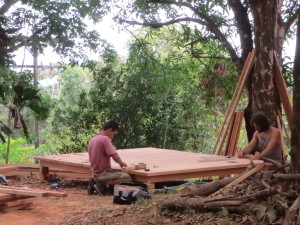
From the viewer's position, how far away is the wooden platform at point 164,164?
8.18 meters

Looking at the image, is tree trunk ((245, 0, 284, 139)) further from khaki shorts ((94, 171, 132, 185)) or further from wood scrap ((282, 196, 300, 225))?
wood scrap ((282, 196, 300, 225))

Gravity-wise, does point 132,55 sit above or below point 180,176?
above

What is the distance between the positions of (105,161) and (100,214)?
7.58 ft

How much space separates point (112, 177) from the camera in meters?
8.12

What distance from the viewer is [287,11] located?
37.5 feet

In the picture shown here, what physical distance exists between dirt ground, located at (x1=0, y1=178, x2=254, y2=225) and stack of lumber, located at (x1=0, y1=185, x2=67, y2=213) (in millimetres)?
80

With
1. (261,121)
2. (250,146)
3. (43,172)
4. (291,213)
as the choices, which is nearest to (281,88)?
(250,146)

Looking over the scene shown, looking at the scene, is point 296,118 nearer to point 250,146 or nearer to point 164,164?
point 250,146

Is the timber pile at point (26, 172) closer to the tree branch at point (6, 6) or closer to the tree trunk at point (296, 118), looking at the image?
the tree branch at point (6, 6)

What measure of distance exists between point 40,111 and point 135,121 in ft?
20.4

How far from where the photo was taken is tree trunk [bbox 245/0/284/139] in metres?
10.0

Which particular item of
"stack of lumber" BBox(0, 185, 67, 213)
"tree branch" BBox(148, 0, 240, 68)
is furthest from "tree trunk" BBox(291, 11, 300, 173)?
"tree branch" BBox(148, 0, 240, 68)

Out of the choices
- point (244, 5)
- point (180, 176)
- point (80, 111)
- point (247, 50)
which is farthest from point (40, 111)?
point (80, 111)

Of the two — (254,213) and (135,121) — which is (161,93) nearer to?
(135,121)
